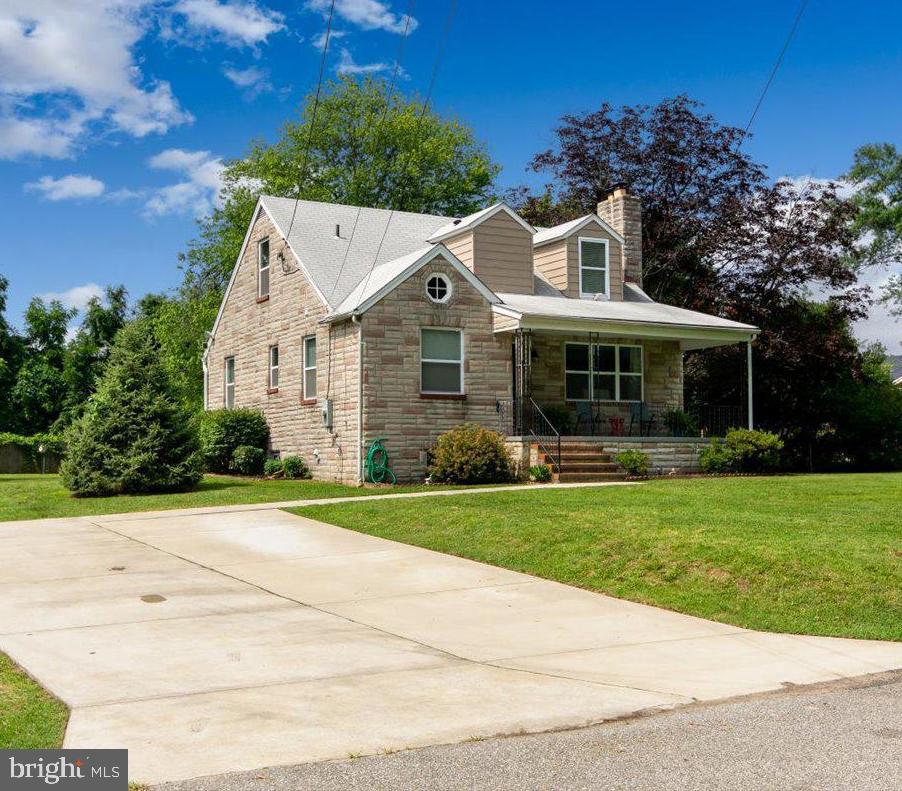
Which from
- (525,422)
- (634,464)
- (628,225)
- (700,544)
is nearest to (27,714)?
(700,544)

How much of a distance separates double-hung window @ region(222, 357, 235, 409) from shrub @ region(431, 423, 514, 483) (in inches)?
400

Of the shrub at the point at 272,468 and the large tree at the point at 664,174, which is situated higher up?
the large tree at the point at 664,174

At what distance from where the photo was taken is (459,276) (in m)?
22.0

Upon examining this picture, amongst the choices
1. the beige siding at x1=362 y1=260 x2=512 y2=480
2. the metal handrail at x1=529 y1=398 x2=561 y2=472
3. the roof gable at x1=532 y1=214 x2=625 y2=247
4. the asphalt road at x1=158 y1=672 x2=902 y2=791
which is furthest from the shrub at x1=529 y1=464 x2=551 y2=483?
the asphalt road at x1=158 y1=672 x2=902 y2=791

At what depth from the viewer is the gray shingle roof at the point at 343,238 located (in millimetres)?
24016

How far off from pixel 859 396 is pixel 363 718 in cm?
2758

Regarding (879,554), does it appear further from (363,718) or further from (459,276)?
(459,276)

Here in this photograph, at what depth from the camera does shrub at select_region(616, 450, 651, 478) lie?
70.7ft

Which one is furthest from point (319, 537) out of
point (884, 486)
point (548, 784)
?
point (884, 486)

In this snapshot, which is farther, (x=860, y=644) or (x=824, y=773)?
(x=860, y=644)

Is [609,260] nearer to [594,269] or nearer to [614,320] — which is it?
[594,269]

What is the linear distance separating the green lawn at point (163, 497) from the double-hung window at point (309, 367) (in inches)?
112

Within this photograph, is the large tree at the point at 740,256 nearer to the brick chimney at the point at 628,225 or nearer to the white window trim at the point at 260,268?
the brick chimney at the point at 628,225

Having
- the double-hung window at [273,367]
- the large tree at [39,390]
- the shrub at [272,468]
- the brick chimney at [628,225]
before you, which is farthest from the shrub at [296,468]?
the large tree at [39,390]
